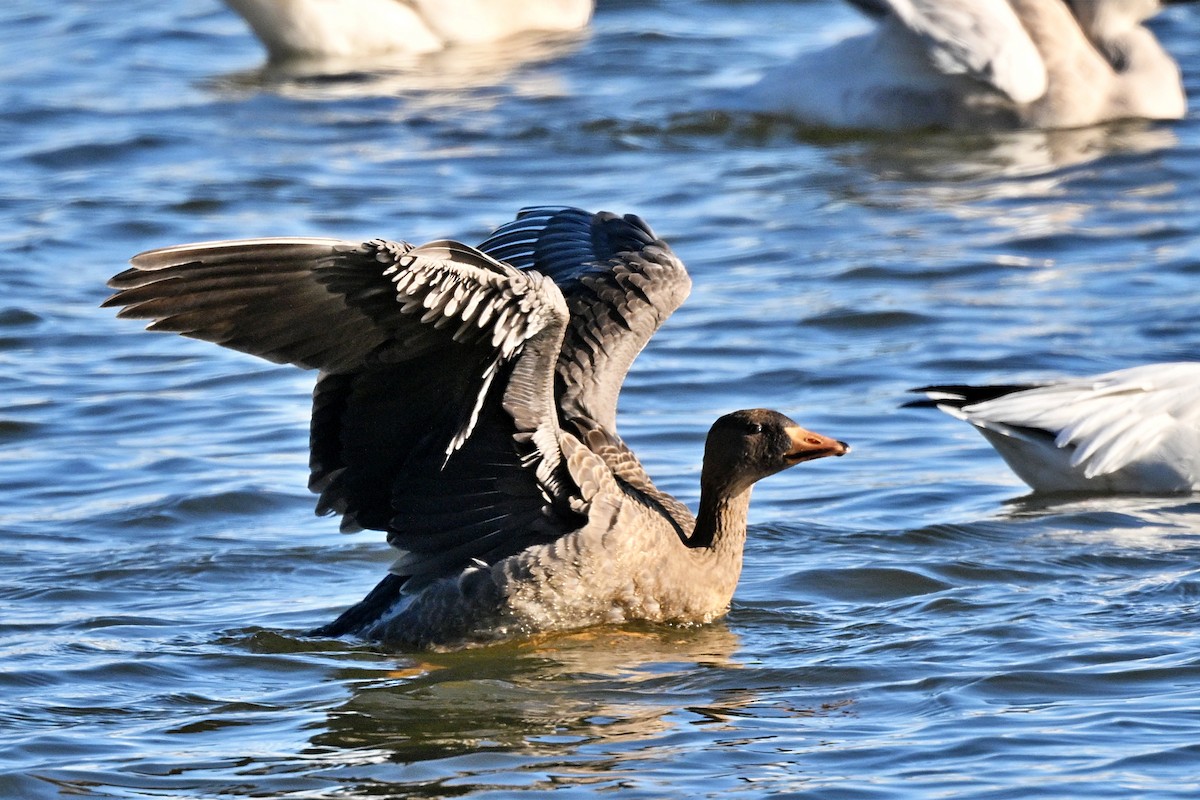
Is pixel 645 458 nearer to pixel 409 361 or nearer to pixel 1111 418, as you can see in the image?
pixel 1111 418

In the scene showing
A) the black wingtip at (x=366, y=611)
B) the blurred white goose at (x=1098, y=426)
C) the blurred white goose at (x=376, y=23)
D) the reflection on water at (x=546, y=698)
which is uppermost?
the blurred white goose at (x=376, y=23)

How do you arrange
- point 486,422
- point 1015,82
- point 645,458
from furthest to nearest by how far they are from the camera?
point 1015,82, point 645,458, point 486,422

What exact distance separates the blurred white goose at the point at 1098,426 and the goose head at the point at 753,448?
1.10 m

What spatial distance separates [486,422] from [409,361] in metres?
0.45

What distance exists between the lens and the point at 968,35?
12.6 meters

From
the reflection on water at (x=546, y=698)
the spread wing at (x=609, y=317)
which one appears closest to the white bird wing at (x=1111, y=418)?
the spread wing at (x=609, y=317)

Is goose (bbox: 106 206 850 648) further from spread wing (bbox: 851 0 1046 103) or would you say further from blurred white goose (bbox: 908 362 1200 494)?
spread wing (bbox: 851 0 1046 103)

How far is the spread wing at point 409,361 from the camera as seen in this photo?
5426 millimetres

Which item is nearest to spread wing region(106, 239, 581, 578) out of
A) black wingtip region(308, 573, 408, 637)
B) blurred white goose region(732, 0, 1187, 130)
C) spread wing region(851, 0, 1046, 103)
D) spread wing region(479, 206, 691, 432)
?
black wingtip region(308, 573, 408, 637)

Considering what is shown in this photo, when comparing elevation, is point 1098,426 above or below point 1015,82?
below

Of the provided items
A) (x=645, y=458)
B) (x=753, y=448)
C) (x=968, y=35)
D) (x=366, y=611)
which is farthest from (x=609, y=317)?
(x=968, y=35)

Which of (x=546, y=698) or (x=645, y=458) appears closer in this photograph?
(x=546, y=698)

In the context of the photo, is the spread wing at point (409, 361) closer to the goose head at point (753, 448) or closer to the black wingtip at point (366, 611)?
the black wingtip at point (366, 611)

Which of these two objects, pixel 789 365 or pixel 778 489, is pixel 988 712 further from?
pixel 789 365
